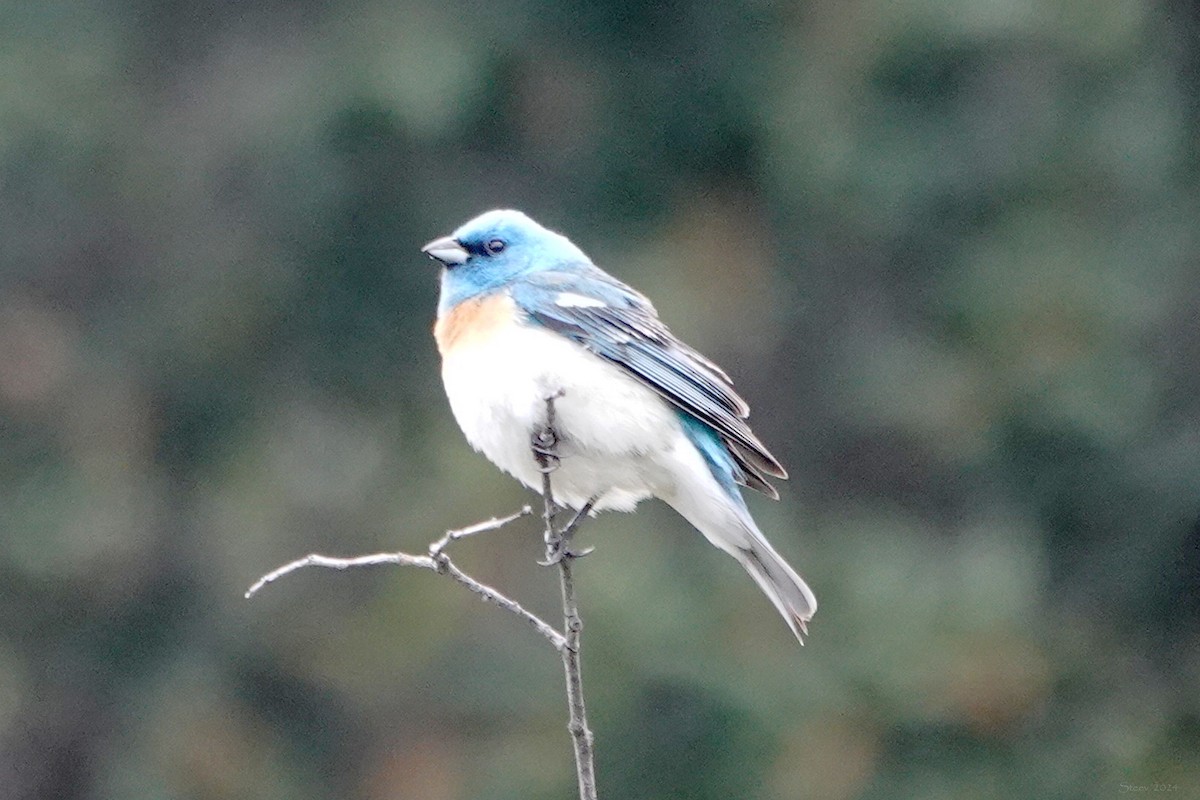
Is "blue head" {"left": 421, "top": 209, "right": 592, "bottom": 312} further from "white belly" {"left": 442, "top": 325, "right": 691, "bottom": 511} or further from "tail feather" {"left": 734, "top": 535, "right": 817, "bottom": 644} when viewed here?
"tail feather" {"left": 734, "top": 535, "right": 817, "bottom": 644}

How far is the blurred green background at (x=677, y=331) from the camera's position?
9500mm

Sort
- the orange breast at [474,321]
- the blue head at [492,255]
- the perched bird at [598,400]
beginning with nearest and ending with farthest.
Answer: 1. the perched bird at [598,400]
2. the orange breast at [474,321]
3. the blue head at [492,255]

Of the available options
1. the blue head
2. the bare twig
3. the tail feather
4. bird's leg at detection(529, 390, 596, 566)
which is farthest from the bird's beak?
the tail feather

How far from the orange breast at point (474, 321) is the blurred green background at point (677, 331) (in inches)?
174

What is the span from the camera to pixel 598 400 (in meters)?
4.83

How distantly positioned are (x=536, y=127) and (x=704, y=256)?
A: 1.13 m

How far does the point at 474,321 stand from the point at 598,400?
38cm

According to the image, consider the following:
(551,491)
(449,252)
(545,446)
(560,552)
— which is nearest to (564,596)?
(560,552)

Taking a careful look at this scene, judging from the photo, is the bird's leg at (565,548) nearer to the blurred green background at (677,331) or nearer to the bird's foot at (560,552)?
the bird's foot at (560,552)

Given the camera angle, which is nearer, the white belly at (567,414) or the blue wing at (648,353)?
the white belly at (567,414)

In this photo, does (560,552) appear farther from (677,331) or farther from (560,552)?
(677,331)

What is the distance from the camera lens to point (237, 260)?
10492 mm

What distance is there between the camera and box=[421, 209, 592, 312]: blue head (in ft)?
17.1

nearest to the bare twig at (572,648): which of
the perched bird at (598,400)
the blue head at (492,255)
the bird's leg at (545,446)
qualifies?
the bird's leg at (545,446)
